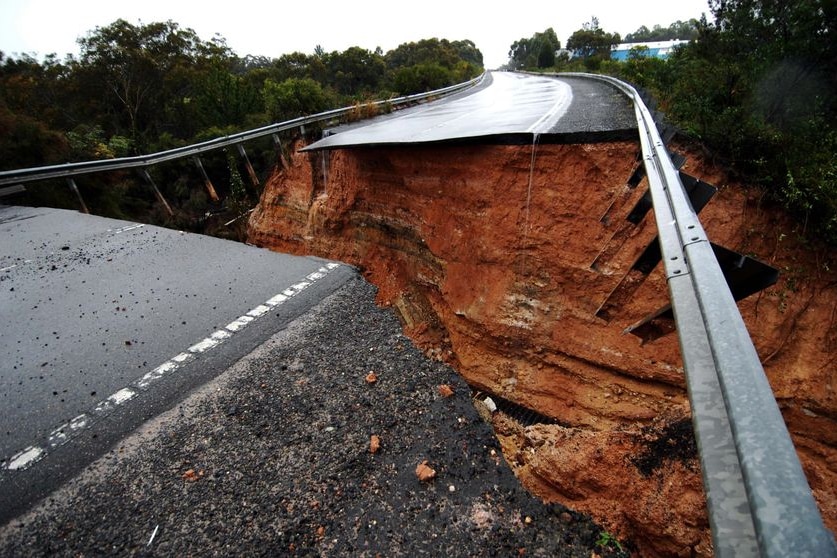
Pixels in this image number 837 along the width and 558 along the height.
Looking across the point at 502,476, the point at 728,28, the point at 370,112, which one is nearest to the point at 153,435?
the point at 502,476

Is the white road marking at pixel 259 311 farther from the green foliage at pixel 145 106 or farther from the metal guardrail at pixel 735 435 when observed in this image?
the green foliage at pixel 145 106

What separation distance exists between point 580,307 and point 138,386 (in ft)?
16.2

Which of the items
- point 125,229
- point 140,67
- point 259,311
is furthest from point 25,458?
point 140,67

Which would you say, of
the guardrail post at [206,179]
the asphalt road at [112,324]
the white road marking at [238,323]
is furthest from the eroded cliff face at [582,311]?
the guardrail post at [206,179]

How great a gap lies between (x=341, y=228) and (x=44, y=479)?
235 inches

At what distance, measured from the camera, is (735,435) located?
36.8 inches

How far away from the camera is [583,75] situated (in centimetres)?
1730

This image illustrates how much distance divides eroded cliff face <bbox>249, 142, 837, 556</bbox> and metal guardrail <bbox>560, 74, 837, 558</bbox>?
7.29ft

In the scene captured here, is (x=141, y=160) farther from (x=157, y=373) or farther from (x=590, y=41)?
(x=590, y=41)

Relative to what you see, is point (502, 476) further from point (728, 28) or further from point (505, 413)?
point (728, 28)

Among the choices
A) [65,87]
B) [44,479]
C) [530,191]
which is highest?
[65,87]

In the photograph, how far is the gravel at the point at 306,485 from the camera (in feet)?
7.91

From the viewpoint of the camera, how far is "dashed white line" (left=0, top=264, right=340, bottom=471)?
2.82 metres

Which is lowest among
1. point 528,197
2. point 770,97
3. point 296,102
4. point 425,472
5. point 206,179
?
point 425,472
